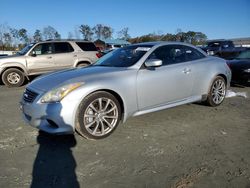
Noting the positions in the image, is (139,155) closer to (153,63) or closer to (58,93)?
(58,93)

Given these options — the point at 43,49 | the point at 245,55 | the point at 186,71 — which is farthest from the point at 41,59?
the point at 245,55

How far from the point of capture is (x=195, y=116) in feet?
17.8

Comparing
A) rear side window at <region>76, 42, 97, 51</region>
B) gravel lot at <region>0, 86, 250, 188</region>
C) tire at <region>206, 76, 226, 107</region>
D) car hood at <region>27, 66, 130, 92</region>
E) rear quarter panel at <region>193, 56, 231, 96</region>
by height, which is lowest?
gravel lot at <region>0, 86, 250, 188</region>

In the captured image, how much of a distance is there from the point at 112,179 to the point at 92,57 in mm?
8670

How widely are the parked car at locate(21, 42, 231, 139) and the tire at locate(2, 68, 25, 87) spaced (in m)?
5.97

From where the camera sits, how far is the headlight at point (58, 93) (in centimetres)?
397

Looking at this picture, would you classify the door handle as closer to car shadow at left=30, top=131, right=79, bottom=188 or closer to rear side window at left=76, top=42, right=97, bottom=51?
car shadow at left=30, top=131, right=79, bottom=188

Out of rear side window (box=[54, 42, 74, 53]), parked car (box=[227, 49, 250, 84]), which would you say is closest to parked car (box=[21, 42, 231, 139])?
parked car (box=[227, 49, 250, 84])

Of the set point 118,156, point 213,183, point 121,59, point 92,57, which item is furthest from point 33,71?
point 213,183

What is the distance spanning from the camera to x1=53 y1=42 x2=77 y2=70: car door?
35.6 feet

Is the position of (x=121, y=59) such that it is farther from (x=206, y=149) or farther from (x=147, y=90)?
(x=206, y=149)

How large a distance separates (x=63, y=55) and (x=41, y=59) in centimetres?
87

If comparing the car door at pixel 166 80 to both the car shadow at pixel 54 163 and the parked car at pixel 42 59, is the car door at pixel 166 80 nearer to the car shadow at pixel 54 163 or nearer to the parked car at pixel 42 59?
the car shadow at pixel 54 163

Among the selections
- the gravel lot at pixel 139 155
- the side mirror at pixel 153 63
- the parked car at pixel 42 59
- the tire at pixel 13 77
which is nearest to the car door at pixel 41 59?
the parked car at pixel 42 59
